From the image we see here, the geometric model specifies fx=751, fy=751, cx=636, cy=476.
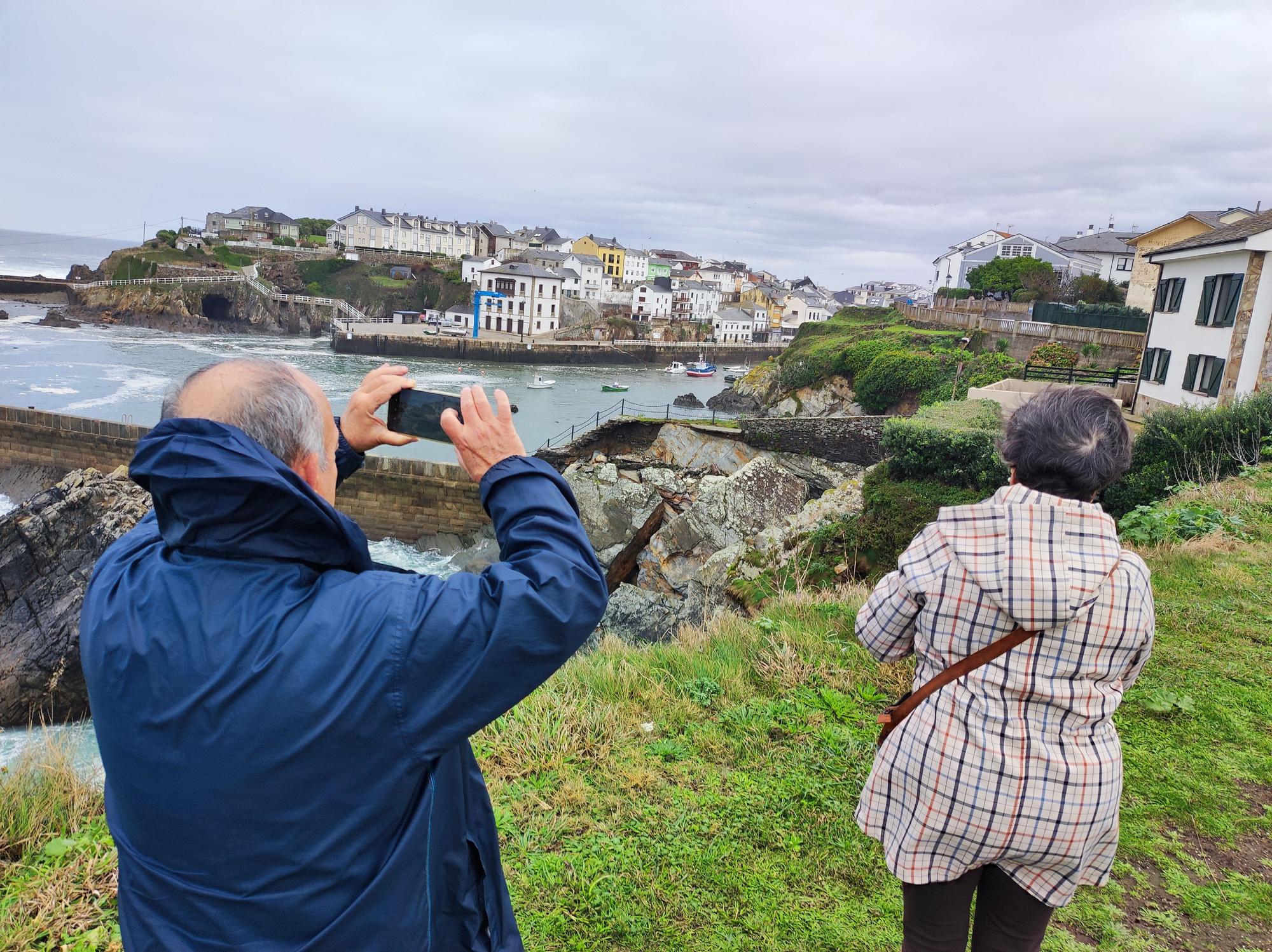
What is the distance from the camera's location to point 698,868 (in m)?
2.64

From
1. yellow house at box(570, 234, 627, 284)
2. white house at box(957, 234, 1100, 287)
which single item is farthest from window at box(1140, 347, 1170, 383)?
yellow house at box(570, 234, 627, 284)

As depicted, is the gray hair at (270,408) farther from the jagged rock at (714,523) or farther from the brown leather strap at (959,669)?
the jagged rock at (714,523)

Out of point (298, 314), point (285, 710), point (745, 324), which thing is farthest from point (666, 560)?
point (745, 324)

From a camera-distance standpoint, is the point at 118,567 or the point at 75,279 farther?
the point at 75,279

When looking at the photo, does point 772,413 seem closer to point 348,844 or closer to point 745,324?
point 348,844

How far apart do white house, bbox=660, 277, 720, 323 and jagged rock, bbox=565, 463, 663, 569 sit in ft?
206

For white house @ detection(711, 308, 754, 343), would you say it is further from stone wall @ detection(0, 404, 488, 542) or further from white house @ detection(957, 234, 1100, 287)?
stone wall @ detection(0, 404, 488, 542)

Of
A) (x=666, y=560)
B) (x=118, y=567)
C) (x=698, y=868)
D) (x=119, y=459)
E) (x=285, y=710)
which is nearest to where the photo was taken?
(x=285, y=710)

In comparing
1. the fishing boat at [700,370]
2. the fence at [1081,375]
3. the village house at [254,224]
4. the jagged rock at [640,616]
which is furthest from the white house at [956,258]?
the village house at [254,224]

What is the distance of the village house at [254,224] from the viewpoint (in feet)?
288

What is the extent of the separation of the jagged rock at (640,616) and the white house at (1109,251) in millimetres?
34805

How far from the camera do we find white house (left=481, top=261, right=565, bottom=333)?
60.9 meters

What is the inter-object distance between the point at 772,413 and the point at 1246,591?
24462mm

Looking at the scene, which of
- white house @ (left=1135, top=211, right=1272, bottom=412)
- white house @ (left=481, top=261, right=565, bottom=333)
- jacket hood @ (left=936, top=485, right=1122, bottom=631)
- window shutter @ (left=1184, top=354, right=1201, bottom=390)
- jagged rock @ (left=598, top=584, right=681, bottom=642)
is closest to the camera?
jacket hood @ (left=936, top=485, right=1122, bottom=631)
